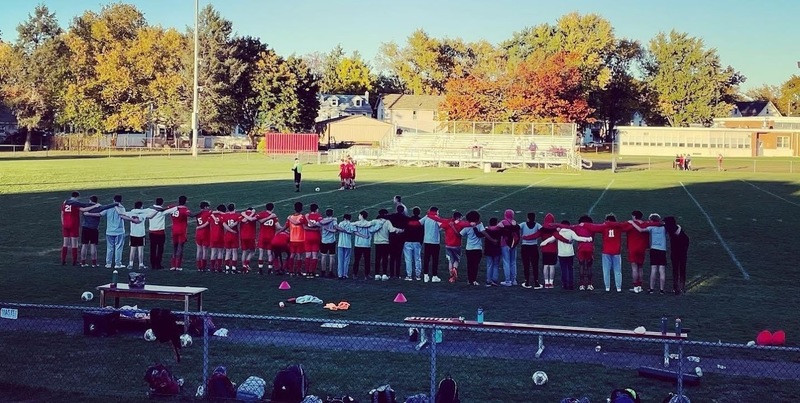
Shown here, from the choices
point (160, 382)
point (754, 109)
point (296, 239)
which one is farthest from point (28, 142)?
point (754, 109)

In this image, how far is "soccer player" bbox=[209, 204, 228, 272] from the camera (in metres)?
17.8

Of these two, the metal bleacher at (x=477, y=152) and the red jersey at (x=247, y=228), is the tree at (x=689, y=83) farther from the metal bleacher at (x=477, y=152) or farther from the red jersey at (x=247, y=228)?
the red jersey at (x=247, y=228)

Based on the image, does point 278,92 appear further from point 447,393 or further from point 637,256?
point 447,393

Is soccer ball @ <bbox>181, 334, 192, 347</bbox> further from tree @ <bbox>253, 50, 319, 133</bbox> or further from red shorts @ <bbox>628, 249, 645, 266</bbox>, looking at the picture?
tree @ <bbox>253, 50, 319, 133</bbox>

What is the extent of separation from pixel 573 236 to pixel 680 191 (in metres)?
27.8

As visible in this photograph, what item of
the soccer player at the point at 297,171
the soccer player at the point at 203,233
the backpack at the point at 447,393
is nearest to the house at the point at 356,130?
the soccer player at the point at 297,171

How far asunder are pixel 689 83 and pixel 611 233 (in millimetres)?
100482

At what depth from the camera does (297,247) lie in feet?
58.0

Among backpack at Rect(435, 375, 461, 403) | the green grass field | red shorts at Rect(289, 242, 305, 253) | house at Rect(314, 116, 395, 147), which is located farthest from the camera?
house at Rect(314, 116, 395, 147)

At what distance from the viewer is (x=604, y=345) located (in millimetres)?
12031

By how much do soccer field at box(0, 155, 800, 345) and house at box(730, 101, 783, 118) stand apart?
265 ft

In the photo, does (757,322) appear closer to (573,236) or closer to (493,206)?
(573,236)

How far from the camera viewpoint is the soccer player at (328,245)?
17484 millimetres

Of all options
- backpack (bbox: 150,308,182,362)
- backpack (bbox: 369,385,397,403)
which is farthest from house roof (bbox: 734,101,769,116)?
backpack (bbox: 369,385,397,403)
